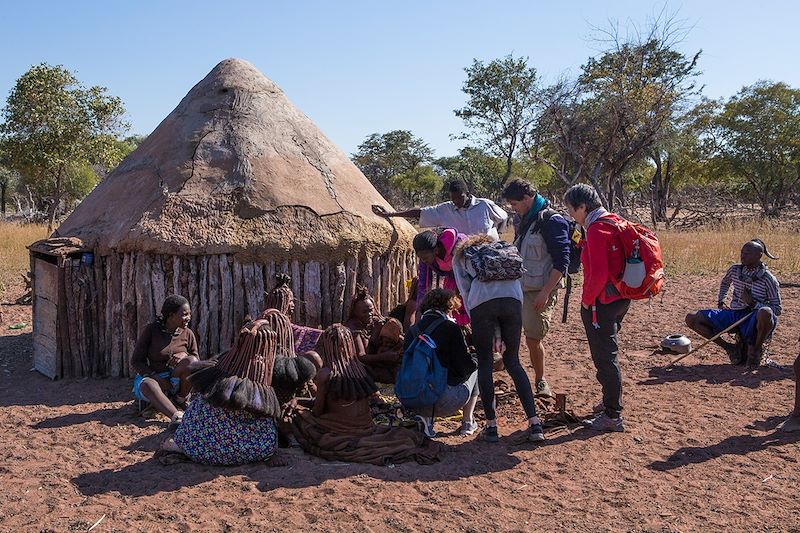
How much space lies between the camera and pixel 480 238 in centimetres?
432

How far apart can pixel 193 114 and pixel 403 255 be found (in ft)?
7.26

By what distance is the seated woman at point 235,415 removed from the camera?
150 inches

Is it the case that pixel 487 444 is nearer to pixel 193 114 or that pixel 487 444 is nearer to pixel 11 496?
pixel 11 496

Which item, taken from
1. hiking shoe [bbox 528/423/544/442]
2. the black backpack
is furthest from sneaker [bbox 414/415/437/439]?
the black backpack

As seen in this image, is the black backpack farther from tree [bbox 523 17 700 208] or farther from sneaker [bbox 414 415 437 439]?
tree [bbox 523 17 700 208]

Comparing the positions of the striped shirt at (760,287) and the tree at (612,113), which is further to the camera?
the tree at (612,113)

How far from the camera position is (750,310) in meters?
6.22

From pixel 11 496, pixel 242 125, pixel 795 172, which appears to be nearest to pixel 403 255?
pixel 242 125

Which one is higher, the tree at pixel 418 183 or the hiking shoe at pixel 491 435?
the tree at pixel 418 183

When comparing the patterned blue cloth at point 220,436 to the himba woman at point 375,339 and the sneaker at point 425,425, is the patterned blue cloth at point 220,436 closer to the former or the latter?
the sneaker at point 425,425

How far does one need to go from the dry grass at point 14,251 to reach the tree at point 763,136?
19.5 metres

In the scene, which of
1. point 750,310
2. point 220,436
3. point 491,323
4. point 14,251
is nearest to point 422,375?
point 491,323

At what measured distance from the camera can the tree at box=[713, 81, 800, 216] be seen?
22.3 meters

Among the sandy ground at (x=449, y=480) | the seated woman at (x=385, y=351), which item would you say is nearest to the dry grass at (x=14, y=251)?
the sandy ground at (x=449, y=480)
